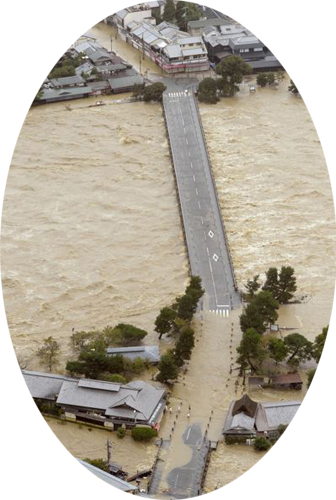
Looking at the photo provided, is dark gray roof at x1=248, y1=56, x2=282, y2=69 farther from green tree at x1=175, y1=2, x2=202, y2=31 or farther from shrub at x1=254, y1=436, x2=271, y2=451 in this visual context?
shrub at x1=254, y1=436, x2=271, y2=451

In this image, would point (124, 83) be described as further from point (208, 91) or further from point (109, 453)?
point (109, 453)

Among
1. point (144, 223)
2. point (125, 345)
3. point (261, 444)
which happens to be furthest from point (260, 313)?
point (144, 223)

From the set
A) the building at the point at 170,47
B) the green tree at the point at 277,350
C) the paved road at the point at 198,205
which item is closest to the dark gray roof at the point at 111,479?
the green tree at the point at 277,350

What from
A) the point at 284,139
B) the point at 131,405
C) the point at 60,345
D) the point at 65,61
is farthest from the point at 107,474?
the point at 65,61

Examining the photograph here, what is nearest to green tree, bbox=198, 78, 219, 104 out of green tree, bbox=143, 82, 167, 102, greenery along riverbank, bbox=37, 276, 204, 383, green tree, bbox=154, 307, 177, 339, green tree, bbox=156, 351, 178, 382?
green tree, bbox=143, 82, 167, 102

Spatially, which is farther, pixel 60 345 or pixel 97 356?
Answer: pixel 60 345

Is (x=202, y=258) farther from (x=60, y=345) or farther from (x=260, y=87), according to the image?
(x=260, y=87)
